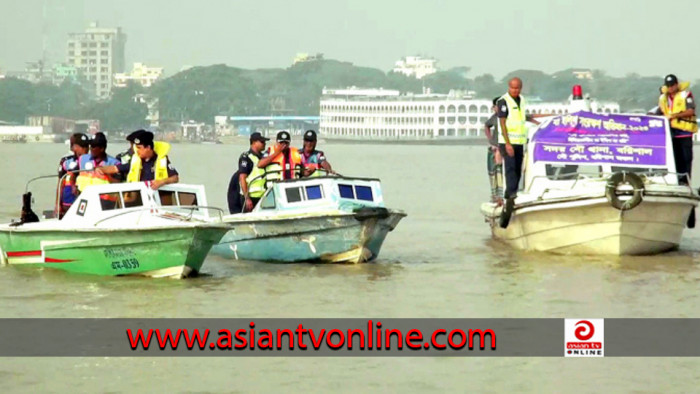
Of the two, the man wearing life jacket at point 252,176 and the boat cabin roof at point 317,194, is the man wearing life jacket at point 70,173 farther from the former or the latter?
the boat cabin roof at point 317,194

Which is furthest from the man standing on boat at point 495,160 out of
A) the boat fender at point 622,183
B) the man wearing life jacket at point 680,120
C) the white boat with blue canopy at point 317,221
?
the white boat with blue canopy at point 317,221

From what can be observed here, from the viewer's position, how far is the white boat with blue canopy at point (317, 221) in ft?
69.8

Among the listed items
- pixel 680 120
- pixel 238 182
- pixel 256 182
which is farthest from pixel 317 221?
pixel 680 120

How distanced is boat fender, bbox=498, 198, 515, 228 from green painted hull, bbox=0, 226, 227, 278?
5.25 meters

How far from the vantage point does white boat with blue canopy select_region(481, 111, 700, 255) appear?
22.2 metres

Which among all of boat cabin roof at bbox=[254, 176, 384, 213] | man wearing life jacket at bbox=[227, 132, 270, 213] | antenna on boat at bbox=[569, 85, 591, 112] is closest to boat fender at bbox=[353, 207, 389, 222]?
boat cabin roof at bbox=[254, 176, 384, 213]

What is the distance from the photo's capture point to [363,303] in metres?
18.5

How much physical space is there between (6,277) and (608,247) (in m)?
8.02

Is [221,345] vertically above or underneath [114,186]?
underneath

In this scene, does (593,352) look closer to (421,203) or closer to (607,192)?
(607,192)

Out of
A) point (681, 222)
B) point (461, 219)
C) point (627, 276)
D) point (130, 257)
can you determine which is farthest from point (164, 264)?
point (461, 219)

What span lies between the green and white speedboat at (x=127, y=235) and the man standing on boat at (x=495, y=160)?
18.1 feet

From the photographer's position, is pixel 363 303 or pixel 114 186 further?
pixel 114 186

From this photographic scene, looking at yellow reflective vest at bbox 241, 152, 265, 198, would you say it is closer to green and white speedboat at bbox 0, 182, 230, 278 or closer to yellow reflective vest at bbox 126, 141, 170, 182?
green and white speedboat at bbox 0, 182, 230, 278
